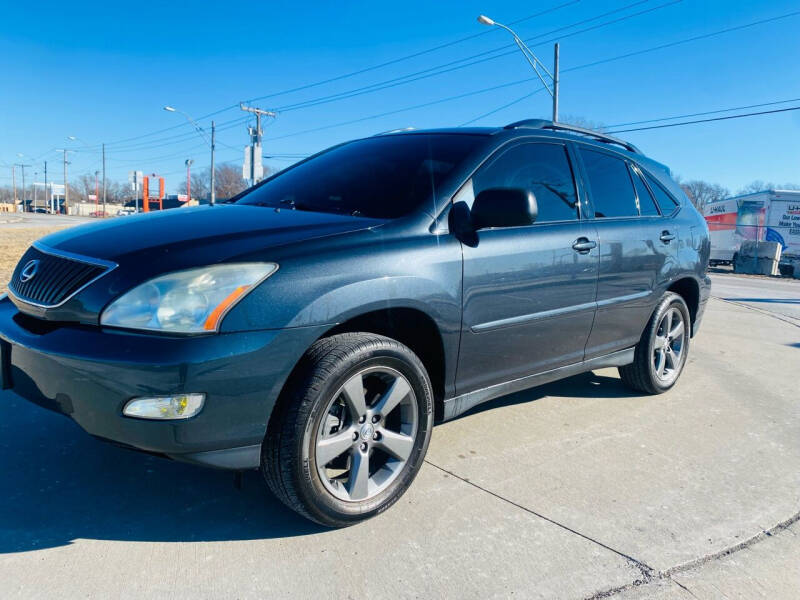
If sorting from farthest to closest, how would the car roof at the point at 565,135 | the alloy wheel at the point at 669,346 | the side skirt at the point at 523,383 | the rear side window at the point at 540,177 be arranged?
the alloy wheel at the point at 669,346 → the car roof at the point at 565,135 → the rear side window at the point at 540,177 → the side skirt at the point at 523,383

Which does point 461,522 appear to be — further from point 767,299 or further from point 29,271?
point 767,299

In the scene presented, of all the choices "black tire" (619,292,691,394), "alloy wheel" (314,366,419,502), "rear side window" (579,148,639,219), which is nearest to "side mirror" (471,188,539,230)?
"alloy wheel" (314,366,419,502)

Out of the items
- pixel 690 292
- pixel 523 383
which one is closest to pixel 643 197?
Answer: pixel 690 292

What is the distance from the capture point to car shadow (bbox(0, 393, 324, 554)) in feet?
8.27

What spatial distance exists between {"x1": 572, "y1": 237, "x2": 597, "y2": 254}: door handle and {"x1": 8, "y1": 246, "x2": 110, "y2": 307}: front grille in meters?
2.41

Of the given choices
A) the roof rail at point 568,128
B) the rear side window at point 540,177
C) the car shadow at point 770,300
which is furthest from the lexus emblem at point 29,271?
the car shadow at point 770,300

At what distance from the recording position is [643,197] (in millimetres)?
4516

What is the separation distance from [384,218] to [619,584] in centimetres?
177

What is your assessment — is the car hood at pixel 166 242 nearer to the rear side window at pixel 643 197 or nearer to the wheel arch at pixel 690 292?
the rear side window at pixel 643 197

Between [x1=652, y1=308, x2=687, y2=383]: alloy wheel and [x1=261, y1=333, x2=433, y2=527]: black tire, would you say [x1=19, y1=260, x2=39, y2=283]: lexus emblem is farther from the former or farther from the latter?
[x1=652, y1=308, x2=687, y2=383]: alloy wheel

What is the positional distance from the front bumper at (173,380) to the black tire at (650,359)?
2865 millimetres

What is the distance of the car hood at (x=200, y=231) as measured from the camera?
2.48 meters

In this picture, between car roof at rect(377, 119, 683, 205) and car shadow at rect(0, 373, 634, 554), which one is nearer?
car shadow at rect(0, 373, 634, 554)

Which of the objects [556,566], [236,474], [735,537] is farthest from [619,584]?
[236,474]
